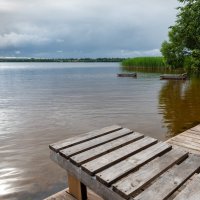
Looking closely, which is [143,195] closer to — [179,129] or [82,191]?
[82,191]

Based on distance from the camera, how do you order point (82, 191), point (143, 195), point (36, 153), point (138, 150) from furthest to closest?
point (36, 153), point (82, 191), point (138, 150), point (143, 195)

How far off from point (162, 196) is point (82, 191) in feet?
6.40

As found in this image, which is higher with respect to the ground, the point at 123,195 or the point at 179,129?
the point at 123,195

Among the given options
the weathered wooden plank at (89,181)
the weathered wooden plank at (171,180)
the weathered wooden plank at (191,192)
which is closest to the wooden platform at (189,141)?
the weathered wooden plank at (171,180)

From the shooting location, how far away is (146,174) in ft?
10.3

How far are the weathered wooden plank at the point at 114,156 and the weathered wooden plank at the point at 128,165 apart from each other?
8 centimetres

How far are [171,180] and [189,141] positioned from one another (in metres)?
5.20

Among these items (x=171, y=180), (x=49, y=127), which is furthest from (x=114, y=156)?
(x=49, y=127)

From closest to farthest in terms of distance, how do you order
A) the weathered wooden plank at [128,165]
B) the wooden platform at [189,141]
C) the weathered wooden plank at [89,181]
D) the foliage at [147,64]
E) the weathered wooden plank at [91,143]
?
the weathered wooden plank at [89,181] < the weathered wooden plank at [128,165] < the weathered wooden plank at [91,143] < the wooden platform at [189,141] < the foliage at [147,64]

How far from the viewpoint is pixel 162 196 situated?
2.67 meters

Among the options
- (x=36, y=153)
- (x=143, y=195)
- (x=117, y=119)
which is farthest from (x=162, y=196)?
(x=117, y=119)

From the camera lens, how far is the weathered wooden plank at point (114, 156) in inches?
130

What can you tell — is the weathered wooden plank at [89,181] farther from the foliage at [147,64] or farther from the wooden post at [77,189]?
the foliage at [147,64]

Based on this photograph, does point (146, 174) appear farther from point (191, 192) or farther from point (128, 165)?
point (191, 192)
